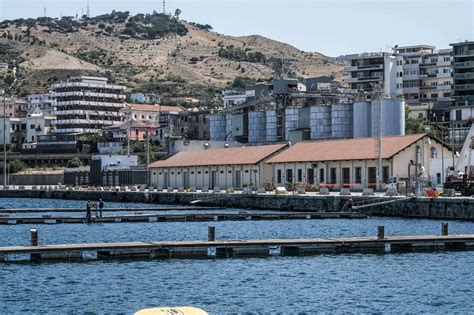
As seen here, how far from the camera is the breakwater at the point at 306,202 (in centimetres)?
7876

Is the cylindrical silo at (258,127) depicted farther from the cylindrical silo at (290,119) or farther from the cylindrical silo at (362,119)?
the cylindrical silo at (362,119)

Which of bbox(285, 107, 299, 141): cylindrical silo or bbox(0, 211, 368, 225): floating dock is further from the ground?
bbox(285, 107, 299, 141): cylindrical silo

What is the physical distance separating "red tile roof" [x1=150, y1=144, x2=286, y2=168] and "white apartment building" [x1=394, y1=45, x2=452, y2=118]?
67.4m

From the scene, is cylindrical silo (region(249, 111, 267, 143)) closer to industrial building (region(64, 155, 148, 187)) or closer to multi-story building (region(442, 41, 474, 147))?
industrial building (region(64, 155, 148, 187))

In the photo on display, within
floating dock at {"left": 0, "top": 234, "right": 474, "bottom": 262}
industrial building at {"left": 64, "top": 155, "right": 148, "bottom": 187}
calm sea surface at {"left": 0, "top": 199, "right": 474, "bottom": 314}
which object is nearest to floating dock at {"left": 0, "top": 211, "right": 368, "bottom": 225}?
floating dock at {"left": 0, "top": 234, "right": 474, "bottom": 262}

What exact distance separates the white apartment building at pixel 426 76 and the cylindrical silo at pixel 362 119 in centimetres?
5531

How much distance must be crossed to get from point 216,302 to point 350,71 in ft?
535

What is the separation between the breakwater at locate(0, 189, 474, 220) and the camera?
7876 centimetres

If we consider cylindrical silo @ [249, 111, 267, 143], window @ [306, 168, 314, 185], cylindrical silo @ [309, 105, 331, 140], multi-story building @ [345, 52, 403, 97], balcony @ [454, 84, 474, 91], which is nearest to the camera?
window @ [306, 168, 314, 185]

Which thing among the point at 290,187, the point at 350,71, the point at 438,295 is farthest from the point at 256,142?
the point at 438,295

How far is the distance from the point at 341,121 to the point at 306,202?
42.9 metres

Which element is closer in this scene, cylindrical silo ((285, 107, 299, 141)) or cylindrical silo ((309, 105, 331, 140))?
cylindrical silo ((309, 105, 331, 140))

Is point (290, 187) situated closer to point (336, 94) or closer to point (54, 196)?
point (336, 94)

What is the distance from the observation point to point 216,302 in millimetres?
36719
